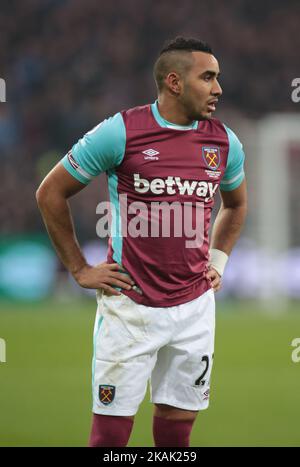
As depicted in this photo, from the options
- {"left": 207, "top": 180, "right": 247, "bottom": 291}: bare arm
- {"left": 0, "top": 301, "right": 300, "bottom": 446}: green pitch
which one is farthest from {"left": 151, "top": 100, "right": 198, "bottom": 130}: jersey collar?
{"left": 0, "top": 301, "right": 300, "bottom": 446}: green pitch

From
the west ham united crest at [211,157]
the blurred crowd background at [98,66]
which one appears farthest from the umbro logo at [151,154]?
the blurred crowd background at [98,66]

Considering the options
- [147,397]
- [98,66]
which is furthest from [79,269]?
[98,66]

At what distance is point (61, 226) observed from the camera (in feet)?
14.0

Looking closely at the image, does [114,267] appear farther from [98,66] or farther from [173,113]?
[98,66]

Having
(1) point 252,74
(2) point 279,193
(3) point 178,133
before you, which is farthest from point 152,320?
(1) point 252,74

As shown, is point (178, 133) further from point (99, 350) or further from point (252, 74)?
point (252, 74)

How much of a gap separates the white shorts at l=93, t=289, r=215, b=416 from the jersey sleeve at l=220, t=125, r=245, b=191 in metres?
0.58

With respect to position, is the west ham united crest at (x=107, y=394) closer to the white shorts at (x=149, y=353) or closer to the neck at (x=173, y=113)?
the white shorts at (x=149, y=353)

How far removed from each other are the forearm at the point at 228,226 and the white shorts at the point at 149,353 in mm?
459

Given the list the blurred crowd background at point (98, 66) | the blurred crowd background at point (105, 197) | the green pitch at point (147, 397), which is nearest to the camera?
the green pitch at point (147, 397)

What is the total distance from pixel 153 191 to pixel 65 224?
429 millimetres

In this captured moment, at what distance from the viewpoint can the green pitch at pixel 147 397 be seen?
6.25m

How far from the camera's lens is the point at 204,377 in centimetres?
433

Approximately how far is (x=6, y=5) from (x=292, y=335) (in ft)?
37.8
